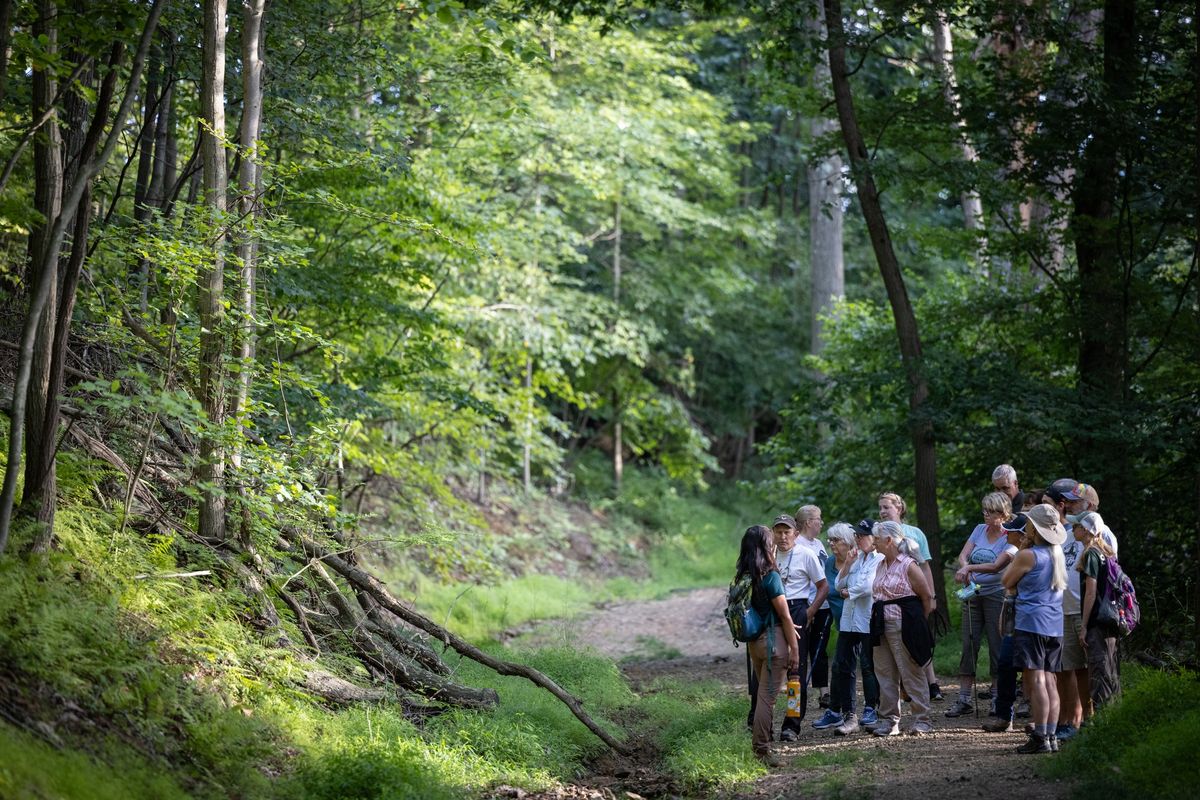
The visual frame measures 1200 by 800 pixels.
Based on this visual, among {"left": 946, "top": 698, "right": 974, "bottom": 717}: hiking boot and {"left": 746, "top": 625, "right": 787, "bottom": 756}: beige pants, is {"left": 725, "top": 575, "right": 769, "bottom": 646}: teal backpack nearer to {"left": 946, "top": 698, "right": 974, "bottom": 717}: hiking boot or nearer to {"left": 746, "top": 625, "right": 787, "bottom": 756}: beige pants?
{"left": 746, "top": 625, "right": 787, "bottom": 756}: beige pants

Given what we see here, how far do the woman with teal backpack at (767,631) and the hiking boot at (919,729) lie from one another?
1.29 metres

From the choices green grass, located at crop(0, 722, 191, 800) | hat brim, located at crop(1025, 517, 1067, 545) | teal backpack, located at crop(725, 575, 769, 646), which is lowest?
green grass, located at crop(0, 722, 191, 800)

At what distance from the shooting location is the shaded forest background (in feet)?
24.6

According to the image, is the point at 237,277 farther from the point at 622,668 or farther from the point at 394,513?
the point at 394,513

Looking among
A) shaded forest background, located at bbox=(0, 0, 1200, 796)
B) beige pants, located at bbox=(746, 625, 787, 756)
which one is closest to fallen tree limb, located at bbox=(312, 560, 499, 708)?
shaded forest background, located at bbox=(0, 0, 1200, 796)

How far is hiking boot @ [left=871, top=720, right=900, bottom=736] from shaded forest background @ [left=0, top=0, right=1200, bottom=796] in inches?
98.3

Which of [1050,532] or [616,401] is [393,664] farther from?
[616,401]

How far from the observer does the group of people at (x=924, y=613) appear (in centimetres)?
749

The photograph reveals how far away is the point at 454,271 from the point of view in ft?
51.5

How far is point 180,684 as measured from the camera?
6.43 m

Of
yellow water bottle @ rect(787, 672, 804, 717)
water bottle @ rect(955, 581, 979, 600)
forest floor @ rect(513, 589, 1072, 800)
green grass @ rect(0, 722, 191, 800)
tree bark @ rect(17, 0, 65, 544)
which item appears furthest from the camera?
water bottle @ rect(955, 581, 979, 600)

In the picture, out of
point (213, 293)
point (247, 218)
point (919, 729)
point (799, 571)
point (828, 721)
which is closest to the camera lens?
point (247, 218)

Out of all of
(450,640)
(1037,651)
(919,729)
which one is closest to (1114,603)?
(1037,651)

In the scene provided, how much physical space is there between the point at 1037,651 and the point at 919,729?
144 centimetres
